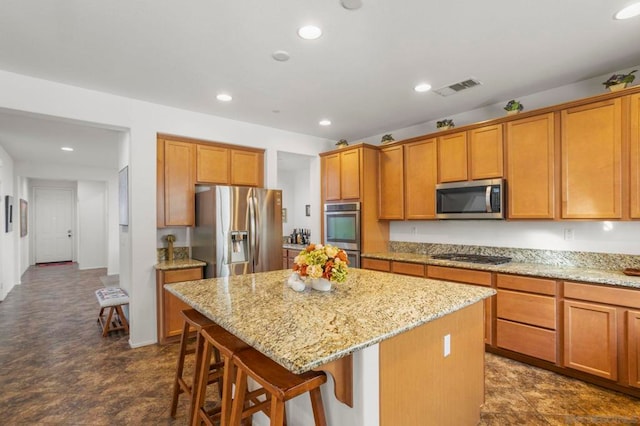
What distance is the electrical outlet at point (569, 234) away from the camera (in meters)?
3.16

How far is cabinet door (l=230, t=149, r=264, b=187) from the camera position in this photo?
14.0 feet

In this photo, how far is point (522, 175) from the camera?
3.23m

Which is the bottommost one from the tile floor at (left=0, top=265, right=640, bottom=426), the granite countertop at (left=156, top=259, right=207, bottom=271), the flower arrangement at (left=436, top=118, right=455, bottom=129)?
the tile floor at (left=0, top=265, right=640, bottom=426)

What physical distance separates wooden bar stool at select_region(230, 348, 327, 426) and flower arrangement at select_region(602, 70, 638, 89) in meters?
3.25

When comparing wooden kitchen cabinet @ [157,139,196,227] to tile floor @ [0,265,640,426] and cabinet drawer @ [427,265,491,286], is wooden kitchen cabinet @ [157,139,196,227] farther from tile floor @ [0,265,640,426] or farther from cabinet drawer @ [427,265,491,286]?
cabinet drawer @ [427,265,491,286]

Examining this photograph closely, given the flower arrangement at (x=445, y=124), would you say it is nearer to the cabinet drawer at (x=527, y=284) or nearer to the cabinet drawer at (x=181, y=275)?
the cabinet drawer at (x=527, y=284)

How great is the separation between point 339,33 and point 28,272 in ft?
32.3

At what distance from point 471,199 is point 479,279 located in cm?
90

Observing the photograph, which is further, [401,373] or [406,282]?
[406,282]

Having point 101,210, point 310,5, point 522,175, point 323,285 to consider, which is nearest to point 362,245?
point 522,175

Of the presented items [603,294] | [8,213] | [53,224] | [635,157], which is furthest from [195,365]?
[53,224]

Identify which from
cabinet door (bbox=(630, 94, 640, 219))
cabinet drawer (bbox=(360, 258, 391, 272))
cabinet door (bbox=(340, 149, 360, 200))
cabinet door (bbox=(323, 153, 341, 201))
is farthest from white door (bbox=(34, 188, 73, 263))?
cabinet door (bbox=(630, 94, 640, 219))

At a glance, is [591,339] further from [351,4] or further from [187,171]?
[187,171]

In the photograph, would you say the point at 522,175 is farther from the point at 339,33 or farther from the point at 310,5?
the point at 310,5
